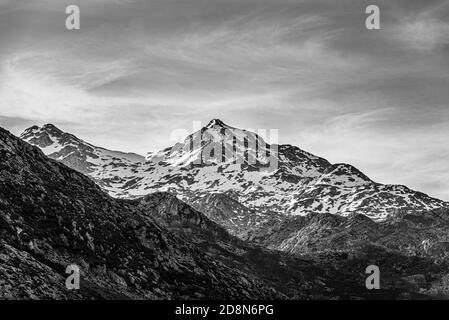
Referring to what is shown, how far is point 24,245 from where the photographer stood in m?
103

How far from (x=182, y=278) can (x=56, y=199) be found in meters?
29.4

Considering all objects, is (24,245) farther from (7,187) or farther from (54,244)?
(7,187)
